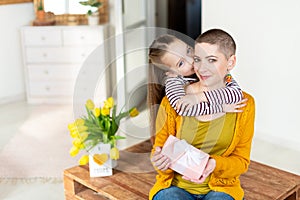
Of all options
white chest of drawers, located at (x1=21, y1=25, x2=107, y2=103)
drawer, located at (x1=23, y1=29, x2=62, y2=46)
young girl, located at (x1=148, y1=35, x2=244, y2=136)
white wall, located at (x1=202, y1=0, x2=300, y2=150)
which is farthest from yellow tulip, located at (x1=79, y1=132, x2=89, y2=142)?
drawer, located at (x1=23, y1=29, x2=62, y2=46)

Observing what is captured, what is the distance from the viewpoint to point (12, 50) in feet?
14.3

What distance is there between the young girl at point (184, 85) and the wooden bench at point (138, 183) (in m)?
0.45

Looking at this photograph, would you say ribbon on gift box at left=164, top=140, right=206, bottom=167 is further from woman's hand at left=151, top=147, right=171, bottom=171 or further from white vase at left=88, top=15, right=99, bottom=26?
white vase at left=88, top=15, right=99, bottom=26

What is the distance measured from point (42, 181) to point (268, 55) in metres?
1.63

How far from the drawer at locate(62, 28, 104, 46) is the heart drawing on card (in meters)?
2.23

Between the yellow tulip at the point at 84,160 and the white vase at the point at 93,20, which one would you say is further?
the white vase at the point at 93,20

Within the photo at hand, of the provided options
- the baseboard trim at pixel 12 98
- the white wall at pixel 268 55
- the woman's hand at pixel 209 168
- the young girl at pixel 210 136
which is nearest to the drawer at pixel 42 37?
the baseboard trim at pixel 12 98

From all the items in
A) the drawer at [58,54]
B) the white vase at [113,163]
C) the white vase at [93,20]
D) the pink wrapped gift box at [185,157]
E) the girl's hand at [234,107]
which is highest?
the girl's hand at [234,107]

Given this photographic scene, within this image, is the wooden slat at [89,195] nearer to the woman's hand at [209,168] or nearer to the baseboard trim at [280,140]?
the woman's hand at [209,168]

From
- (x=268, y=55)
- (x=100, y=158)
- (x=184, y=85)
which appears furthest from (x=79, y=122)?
(x=268, y=55)

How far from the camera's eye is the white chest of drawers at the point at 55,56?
4.19 meters

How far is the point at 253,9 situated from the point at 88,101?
151 cm

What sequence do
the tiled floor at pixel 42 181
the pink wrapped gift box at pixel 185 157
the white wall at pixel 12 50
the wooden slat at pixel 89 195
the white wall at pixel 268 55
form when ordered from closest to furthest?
the pink wrapped gift box at pixel 185 157, the wooden slat at pixel 89 195, the tiled floor at pixel 42 181, the white wall at pixel 268 55, the white wall at pixel 12 50

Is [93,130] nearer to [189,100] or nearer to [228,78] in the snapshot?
[189,100]
